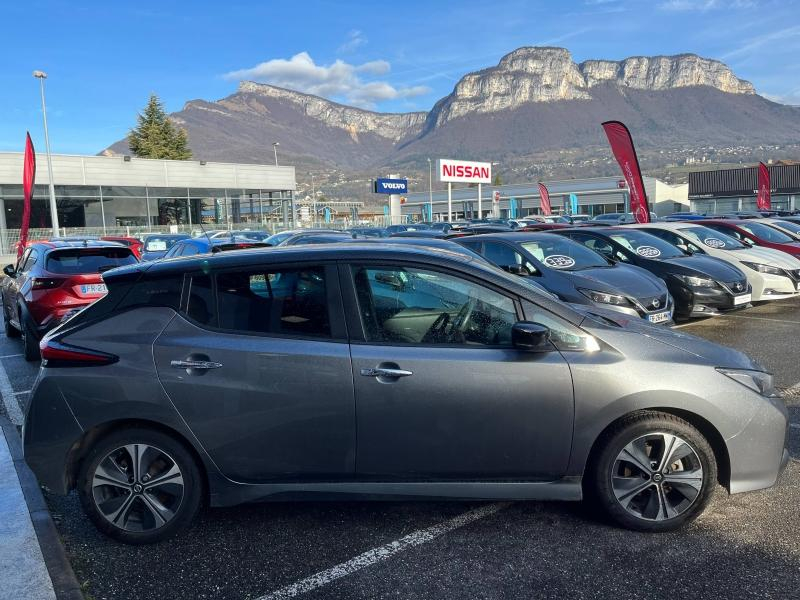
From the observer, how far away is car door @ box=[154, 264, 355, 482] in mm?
3268

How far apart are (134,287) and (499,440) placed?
2170 millimetres

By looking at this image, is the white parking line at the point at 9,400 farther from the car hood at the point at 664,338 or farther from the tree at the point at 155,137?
the tree at the point at 155,137

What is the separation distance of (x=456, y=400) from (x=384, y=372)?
0.39m

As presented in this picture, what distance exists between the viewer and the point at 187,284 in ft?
11.5

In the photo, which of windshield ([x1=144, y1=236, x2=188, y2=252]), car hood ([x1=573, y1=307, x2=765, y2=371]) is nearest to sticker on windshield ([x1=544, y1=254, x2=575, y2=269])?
car hood ([x1=573, y1=307, x2=765, y2=371])

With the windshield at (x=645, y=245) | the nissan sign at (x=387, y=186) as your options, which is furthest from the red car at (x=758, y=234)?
the nissan sign at (x=387, y=186)

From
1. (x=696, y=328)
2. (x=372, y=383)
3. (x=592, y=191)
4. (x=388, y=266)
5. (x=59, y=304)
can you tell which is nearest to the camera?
(x=372, y=383)

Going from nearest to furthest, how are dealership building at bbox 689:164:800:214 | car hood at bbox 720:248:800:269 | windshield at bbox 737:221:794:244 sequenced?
car hood at bbox 720:248:800:269 < windshield at bbox 737:221:794:244 < dealership building at bbox 689:164:800:214

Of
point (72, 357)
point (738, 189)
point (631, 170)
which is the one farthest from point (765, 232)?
point (738, 189)

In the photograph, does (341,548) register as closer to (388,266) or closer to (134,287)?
(388,266)

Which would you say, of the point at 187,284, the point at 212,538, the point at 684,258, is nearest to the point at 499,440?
the point at 212,538

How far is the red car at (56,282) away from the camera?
310 inches

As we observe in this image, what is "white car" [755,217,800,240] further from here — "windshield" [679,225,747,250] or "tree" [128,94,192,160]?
"tree" [128,94,192,160]

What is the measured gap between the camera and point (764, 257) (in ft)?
36.3
